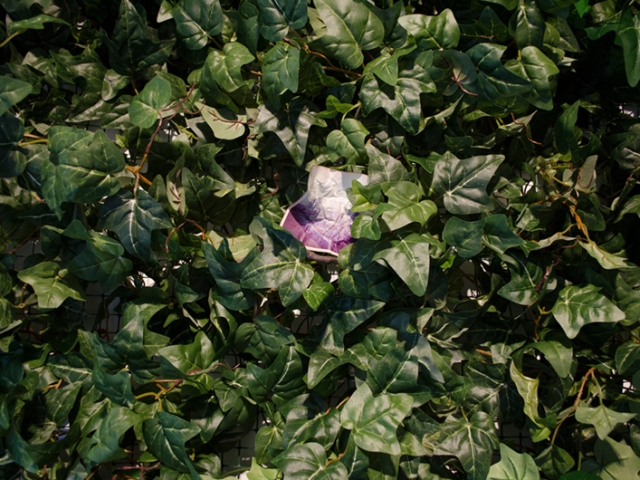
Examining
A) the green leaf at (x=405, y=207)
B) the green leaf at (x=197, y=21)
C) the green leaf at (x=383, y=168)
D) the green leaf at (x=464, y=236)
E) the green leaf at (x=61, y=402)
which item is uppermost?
the green leaf at (x=197, y=21)

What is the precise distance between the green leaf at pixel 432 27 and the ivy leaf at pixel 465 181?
0.65 ft

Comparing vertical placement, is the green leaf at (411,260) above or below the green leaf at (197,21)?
below

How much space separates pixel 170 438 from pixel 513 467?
1.90ft

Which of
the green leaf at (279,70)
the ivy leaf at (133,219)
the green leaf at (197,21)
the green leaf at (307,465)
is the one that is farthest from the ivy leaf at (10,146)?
the green leaf at (307,465)

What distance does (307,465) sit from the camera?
38.3 inches

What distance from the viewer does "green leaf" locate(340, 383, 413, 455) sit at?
36.9 inches

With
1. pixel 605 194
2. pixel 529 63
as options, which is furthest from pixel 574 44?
pixel 605 194

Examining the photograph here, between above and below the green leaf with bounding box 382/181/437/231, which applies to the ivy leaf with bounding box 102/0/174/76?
above

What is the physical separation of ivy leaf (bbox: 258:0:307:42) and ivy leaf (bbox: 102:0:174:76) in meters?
0.21

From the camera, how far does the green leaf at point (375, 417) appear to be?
3.08 feet

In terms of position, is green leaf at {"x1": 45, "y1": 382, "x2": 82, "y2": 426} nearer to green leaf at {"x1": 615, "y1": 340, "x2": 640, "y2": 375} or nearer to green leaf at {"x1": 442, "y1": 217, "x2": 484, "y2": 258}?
green leaf at {"x1": 442, "y1": 217, "x2": 484, "y2": 258}

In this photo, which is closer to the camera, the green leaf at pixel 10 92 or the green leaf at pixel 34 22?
the green leaf at pixel 10 92

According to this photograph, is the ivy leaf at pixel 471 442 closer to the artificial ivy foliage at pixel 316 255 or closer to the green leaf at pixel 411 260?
the artificial ivy foliage at pixel 316 255

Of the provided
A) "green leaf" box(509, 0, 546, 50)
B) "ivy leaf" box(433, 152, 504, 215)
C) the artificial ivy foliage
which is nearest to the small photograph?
the artificial ivy foliage
